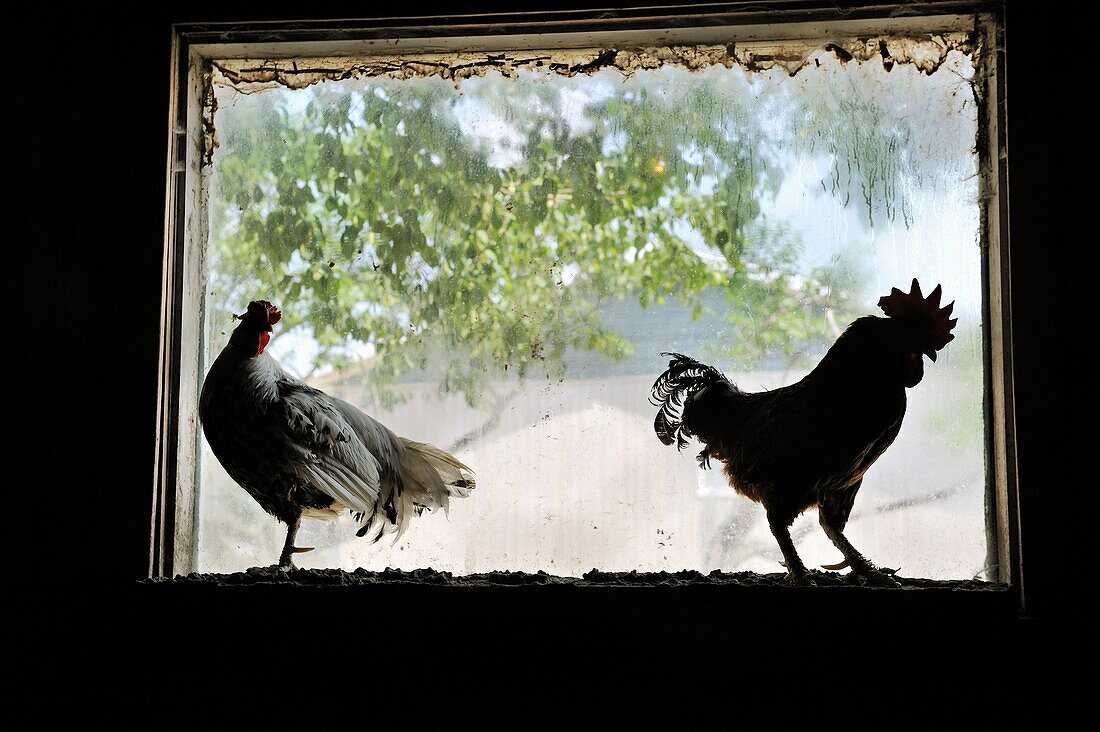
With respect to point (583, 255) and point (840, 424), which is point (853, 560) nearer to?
point (840, 424)

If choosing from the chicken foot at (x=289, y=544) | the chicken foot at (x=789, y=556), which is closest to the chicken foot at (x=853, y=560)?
the chicken foot at (x=789, y=556)

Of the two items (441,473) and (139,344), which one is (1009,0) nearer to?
(441,473)

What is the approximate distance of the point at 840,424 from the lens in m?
1.55

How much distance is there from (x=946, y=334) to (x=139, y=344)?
163 centimetres

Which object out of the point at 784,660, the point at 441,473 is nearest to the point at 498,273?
the point at 441,473

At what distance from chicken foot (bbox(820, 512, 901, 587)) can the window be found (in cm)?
12

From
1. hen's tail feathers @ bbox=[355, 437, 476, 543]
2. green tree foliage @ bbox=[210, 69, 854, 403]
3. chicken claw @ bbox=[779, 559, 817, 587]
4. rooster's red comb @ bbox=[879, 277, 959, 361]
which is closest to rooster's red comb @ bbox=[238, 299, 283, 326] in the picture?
green tree foliage @ bbox=[210, 69, 854, 403]

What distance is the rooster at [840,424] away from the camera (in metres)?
1.55

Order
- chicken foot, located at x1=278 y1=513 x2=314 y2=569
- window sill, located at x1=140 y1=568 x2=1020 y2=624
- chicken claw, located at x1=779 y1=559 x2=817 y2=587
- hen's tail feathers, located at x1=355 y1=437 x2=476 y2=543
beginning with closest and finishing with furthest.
Result: window sill, located at x1=140 y1=568 x2=1020 y2=624, chicken claw, located at x1=779 y1=559 x2=817 y2=587, chicken foot, located at x1=278 y1=513 x2=314 y2=569, hen's tail feathers, located at x1=355 y1=437 x2=476 y2=543

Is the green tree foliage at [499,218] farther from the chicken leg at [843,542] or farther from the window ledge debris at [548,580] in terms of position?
the window ledge debris at [548,580]

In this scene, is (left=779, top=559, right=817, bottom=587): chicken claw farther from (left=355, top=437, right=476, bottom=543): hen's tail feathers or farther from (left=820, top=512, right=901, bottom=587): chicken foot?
(left=355, top=437, right=476, bottom=543): hen's tail feathers

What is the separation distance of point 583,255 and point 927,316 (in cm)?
77

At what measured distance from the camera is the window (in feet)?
5.86

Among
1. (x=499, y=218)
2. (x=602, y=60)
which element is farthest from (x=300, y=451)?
(x=602, y=60)
